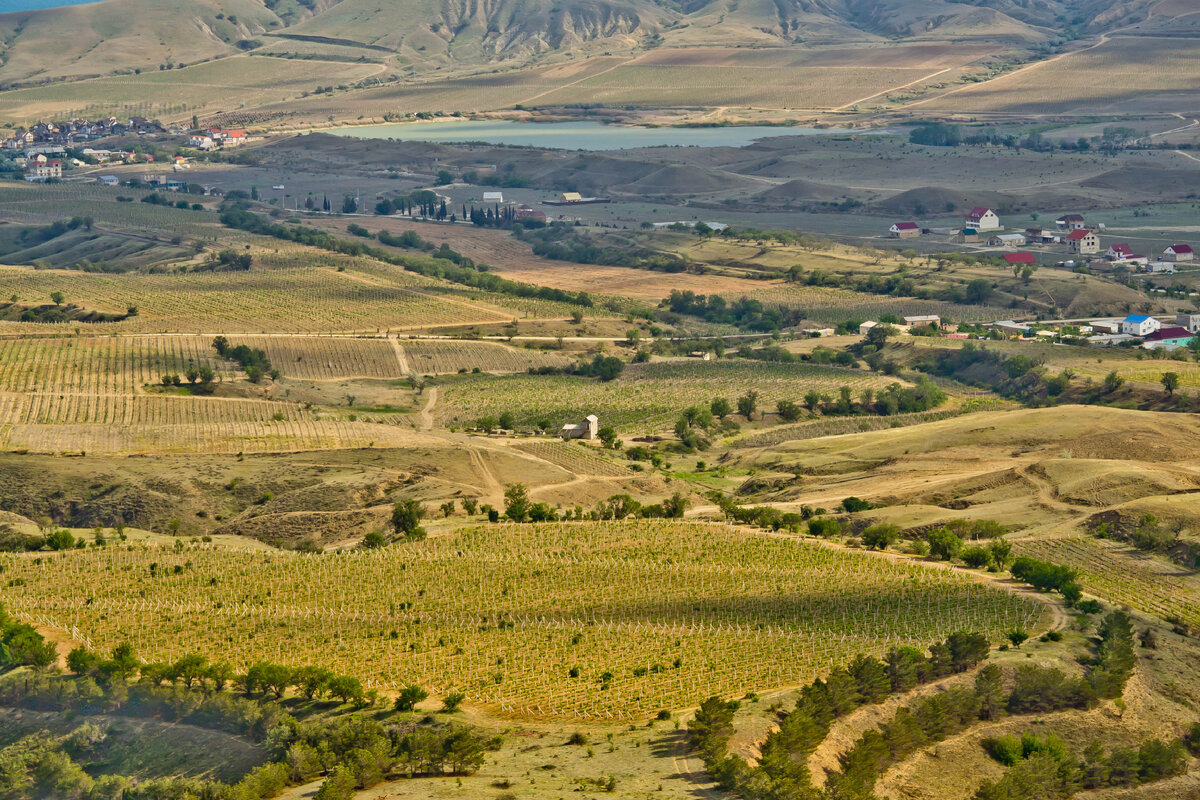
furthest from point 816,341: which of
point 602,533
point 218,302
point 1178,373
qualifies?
point 602,533

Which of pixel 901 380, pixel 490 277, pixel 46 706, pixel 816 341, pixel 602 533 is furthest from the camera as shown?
pixel 490 277

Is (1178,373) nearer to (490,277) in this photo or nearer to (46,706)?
(490,277)

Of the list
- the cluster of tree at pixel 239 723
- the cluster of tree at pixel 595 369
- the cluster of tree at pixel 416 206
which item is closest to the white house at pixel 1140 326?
the cluster of tree at pixel 595 369

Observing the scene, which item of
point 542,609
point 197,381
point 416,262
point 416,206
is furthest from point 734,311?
point 542,609

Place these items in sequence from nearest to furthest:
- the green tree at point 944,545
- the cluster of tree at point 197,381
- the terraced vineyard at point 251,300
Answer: the green tree at point 944,545 < the cluster of tree at point 197,381 < the terraced vineyard at point 251,300

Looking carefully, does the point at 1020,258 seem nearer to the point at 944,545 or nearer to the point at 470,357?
the point at 470,357

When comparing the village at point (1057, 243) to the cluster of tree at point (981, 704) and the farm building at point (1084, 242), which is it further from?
the cluster of tree at point (981, 704)
